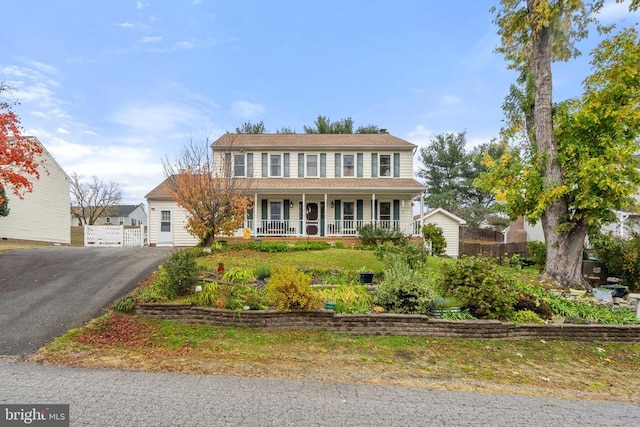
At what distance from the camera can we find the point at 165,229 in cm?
1791

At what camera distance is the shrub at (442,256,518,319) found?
6.03 m

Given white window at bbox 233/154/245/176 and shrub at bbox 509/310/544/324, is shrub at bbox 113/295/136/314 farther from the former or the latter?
white window at bbox 233/154/245/176

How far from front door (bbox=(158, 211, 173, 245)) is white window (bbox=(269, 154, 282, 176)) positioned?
21.3 ft

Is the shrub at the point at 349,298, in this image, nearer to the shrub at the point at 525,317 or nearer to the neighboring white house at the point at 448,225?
the shrub at the point at 525,317

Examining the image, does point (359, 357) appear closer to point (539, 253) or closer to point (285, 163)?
point (539, 253)

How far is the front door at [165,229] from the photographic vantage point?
17828mm

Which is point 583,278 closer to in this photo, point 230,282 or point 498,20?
point 498,20

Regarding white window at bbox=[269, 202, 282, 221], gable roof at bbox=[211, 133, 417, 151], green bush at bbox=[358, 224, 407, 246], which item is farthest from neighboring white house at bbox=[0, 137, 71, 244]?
green bush at bbox=[358, 224, 407, 246]

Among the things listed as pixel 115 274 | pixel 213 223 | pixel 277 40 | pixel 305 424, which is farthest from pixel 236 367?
pixel 277 40

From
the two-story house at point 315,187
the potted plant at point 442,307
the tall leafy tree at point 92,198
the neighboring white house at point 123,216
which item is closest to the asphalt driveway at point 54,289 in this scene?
the potted plant at point 442,307

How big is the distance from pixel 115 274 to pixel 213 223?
4.31 m

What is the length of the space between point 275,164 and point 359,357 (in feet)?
50.7

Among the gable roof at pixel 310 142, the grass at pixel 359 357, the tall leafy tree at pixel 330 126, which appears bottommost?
the grass at pixel 359 357

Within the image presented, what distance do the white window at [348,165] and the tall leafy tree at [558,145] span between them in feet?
30.4
